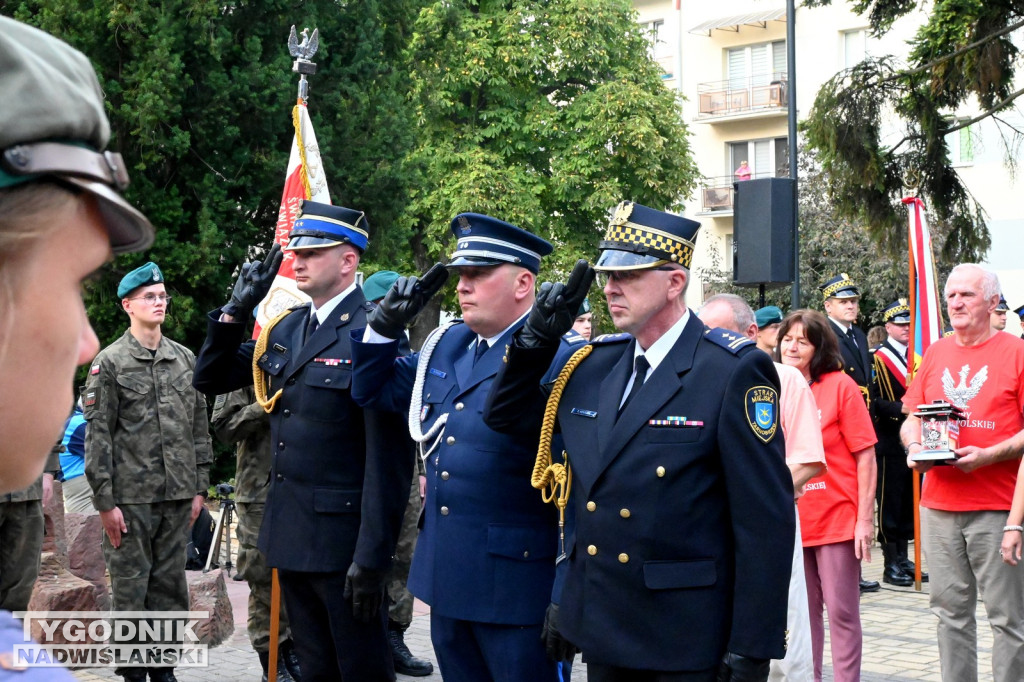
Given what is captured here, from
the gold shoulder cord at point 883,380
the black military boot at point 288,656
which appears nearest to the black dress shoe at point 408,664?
the black military boot at point 288,656

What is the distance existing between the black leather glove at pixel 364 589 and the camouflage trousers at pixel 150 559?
250 centimetres

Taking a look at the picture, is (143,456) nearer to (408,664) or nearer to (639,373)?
(408,664)

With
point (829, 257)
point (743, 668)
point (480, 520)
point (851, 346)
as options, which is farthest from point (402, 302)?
point (829, 257)

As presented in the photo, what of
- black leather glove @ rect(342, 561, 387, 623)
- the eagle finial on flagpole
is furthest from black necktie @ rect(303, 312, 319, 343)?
the eagle finial on flagpole

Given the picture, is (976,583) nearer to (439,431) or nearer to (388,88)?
(439,431)

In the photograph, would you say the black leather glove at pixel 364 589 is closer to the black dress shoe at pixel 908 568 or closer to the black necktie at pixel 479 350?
the black necktie at pixel 479 350

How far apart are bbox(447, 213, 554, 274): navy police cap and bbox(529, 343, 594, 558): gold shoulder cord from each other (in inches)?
24.7

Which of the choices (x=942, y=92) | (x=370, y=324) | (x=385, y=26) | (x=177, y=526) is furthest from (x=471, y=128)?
(x=370, y=324)

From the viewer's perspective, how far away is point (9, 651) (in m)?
0.91

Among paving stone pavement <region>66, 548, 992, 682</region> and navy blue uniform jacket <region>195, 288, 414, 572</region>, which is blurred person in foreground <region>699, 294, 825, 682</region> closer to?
paving stone pavement <region>66, 548, 992, 682</region>

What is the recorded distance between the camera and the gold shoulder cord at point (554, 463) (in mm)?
4109

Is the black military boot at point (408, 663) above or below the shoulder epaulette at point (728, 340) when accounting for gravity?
below

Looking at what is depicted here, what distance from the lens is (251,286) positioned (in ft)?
17.9

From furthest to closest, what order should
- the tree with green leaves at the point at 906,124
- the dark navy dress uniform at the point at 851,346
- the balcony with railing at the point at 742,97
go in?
the balcony with railing at the point at 742,97 → the tree with green leaves at the point at 906,124 → the dark navy dress uniform at the point at 851,346
